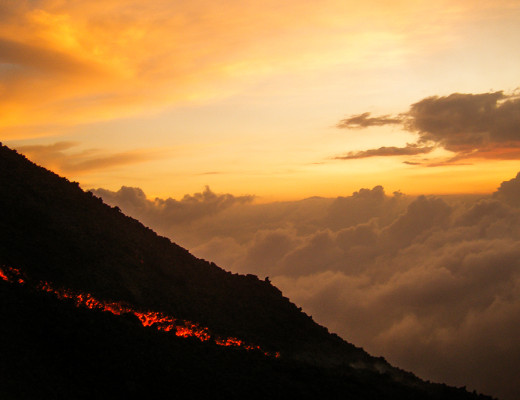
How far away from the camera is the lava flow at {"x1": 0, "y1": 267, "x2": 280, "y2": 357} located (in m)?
44.3


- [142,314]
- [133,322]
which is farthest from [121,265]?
[133,322]

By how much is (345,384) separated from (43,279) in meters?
28.0

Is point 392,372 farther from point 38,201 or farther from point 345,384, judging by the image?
point 38,201

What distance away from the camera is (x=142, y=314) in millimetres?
48250

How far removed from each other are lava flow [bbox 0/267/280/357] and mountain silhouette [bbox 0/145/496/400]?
188 millimetres

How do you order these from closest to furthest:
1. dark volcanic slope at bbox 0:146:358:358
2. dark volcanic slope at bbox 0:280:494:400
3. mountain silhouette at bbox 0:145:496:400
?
1. dark volcanic slope at bbox 0:280:494:400
2. mountain silhouette at bbox 0:145:496:400
3. dark volcanic slope at bbox 0:146:358:358

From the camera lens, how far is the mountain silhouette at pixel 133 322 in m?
36.4

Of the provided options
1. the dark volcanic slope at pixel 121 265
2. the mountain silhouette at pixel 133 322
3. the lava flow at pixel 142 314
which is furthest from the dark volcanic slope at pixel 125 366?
the dark volcanic slope at pixel 121 265

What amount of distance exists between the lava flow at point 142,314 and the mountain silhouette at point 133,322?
188 millimetres

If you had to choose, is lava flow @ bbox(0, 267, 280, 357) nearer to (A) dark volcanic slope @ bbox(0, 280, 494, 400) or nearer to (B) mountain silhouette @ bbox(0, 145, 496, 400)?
(B) mountain silhouette @ bbox(0, 145, 496, 400)

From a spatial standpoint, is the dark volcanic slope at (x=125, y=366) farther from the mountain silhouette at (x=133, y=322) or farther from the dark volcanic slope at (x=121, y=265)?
the dark volcanic slope at (x=121, y=265)

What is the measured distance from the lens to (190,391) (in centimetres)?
3625

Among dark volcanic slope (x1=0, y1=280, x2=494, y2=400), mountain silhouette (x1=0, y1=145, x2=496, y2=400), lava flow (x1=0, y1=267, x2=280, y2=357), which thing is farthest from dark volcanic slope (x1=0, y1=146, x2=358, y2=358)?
dark volcanic slope (x1=0, y1=280, x2=494, y2=400)

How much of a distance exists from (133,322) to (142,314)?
132 inches
